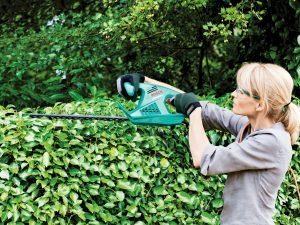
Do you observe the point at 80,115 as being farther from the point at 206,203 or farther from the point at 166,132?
the point at 206,203

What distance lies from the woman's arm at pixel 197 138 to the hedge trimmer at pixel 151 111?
14cm

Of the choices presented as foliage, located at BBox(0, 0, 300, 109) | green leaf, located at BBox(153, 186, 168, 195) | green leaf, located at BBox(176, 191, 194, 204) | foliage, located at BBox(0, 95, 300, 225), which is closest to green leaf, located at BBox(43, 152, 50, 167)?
foliage, located at BBox(0, 95, 300, 225)

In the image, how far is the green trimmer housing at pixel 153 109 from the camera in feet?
9.04

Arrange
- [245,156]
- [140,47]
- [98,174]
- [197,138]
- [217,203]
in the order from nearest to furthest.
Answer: [245,156], [197,138], [98,174], [217,203], [140,47]

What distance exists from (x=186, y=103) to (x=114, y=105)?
64 centimetres

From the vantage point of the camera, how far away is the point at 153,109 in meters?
2.79

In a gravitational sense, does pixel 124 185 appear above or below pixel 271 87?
below

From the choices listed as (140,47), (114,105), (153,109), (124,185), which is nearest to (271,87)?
(153,109)

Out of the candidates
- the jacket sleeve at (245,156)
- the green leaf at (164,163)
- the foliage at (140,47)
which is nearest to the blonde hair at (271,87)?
the jacket sleeve at (245,156)

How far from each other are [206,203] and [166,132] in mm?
452

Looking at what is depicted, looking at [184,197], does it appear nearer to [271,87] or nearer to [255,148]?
[255,148]

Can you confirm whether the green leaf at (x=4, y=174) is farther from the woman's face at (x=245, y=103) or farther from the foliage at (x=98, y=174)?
the woman's face at (x=245, y=103)

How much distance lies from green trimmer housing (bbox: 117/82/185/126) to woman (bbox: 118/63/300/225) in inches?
6.2

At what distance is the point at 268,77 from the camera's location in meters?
2.55
